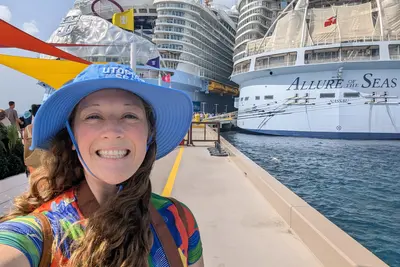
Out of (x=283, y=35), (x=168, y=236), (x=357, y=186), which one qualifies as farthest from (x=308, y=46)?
(x=168, y=236)

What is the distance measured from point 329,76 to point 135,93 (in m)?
30.8

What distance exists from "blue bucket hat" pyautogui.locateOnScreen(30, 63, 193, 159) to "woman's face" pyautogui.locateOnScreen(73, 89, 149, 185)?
44 millimetres

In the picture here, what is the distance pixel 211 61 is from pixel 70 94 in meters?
56.5

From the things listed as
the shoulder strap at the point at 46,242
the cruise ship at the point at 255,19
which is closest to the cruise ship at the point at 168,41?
the cruise ship at the point at 255,19

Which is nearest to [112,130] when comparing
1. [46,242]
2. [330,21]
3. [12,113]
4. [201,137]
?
[46,242]

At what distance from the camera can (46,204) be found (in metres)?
1.07

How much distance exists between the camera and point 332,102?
28062mm

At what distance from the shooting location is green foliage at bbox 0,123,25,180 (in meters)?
5.76

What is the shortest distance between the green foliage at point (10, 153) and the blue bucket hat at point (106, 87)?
17.8 ft

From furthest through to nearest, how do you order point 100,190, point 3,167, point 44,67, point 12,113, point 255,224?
point 12,113 → point 44,67 → point 3,167 → point 255,224 → point 100,190

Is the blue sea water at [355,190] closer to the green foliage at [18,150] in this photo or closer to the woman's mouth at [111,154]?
the woman's mouth at [111,154]

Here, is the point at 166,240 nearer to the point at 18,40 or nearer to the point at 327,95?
the point at 18,40

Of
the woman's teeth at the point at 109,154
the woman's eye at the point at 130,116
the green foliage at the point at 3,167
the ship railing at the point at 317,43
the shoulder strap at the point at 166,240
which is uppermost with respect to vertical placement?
the ship railing at the point at 317,43

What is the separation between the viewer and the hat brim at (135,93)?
107cm
